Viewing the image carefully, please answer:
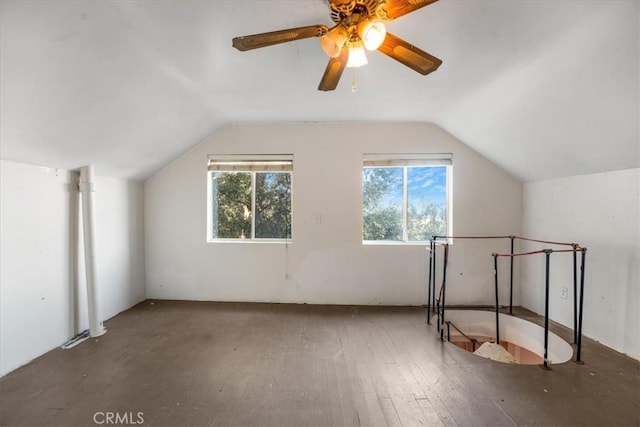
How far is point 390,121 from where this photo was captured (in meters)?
3.33

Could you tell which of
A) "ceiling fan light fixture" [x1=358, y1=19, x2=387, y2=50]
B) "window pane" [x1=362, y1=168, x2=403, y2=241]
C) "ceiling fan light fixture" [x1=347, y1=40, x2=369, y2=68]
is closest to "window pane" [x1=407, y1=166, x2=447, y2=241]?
"window pane" [x1=362, y1=168, x2=403, y2=241]

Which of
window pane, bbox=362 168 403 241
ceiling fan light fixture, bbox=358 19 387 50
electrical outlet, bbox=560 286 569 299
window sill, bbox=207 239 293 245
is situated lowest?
electrical outlet, bbox=560 286 569 299

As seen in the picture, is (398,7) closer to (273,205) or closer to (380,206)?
(380,206)

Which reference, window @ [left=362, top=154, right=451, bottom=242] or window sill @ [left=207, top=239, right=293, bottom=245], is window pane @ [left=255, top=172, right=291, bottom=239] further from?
window @ [left=362, top=154, right=451, bottom=242]

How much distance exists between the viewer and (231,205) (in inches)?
142

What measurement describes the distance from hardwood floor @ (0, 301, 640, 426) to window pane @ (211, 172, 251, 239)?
1266 mm

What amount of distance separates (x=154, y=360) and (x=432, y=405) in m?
2.10

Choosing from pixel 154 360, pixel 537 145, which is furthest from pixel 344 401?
pixel 537 145

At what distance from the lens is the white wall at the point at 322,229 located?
131 inches

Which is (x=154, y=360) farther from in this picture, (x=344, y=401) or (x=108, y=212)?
(x=108, y=212)

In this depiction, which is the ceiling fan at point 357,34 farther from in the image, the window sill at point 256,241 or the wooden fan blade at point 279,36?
the window sill at point 256,241

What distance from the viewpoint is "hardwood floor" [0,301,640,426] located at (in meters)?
1.59

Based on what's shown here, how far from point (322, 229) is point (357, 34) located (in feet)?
7.71

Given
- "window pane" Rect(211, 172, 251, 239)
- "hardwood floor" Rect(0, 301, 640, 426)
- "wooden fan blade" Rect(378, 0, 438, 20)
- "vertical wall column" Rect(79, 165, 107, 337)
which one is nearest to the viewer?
"wooden fan blade" Rect(378, 0, 438, 20)
